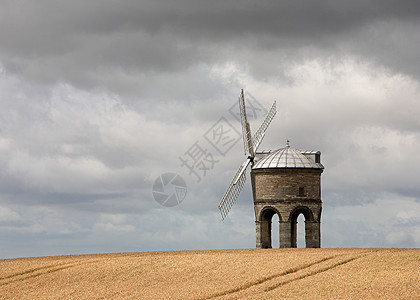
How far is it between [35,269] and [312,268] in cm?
1822

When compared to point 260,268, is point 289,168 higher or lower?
higher

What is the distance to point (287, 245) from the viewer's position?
6078 cm

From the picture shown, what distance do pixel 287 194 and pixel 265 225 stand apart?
3698 mm

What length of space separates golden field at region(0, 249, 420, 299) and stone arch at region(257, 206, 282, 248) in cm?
1160

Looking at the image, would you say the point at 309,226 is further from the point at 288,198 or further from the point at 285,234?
the point at 288,198

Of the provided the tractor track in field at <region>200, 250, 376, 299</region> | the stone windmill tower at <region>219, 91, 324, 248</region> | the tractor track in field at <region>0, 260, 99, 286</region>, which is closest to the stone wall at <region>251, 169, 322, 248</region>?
the stone windmill tower at <region>219, 91, 324, 248</region>

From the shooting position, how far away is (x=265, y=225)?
6222 cm

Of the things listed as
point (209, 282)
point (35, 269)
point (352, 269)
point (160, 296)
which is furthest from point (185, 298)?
point (35, 269)

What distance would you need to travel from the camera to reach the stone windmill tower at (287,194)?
2379 inches

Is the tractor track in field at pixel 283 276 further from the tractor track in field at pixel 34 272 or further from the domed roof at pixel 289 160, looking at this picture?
the tractor track in field at pixel 34 272

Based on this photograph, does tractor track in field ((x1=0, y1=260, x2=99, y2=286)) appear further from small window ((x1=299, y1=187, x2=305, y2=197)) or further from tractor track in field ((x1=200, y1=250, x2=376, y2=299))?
small window ((x1=299, y1=187, x2=305, y2=197))

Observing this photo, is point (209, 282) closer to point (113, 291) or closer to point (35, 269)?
point (113, 291)

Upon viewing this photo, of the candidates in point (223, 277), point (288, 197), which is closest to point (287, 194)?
point (288, 197)

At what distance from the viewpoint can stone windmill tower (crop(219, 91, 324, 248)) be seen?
2379 inches
